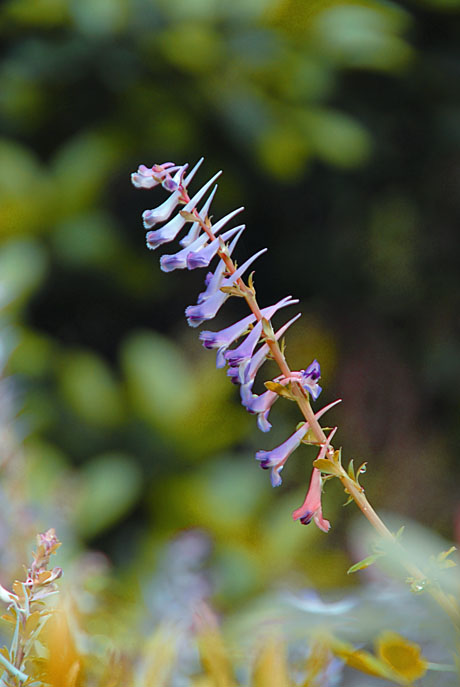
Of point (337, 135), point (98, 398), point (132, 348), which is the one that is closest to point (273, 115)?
point (337, 135)

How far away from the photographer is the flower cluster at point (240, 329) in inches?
18.0

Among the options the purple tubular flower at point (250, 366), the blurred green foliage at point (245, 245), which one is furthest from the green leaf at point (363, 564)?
the blurred green foliage at point (245, 245)

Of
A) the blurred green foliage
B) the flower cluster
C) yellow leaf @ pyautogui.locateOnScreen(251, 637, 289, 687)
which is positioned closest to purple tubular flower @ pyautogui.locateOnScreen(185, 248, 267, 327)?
the flower cluster

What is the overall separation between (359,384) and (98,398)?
159 cm

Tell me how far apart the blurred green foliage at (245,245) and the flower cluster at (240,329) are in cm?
171

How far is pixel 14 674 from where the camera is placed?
457 millimetres

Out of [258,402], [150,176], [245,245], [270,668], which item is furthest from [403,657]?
[245,245]

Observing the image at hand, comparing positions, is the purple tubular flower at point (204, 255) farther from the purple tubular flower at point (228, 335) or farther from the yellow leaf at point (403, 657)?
the yellow leaf at point (403, 657)

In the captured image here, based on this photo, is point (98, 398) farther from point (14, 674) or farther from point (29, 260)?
point (14, 674)

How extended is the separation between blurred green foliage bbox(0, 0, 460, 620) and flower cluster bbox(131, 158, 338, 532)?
1706mm

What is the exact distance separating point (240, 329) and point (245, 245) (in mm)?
4067

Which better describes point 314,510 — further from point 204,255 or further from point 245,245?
point 245,245

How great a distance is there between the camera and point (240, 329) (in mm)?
488

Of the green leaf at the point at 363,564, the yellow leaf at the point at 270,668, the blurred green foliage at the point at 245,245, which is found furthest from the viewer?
the blurred green foliage at the point at 245,245
